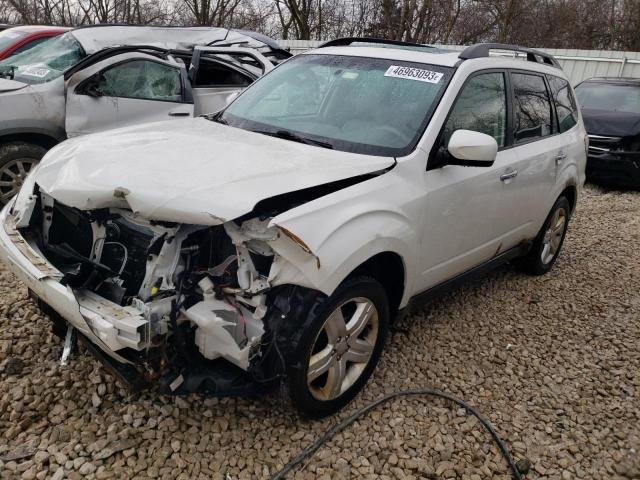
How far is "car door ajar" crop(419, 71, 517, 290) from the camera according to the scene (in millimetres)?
3000

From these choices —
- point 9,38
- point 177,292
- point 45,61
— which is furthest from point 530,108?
point 9,38

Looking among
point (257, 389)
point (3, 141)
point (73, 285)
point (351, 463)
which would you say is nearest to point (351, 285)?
point (257, 389)

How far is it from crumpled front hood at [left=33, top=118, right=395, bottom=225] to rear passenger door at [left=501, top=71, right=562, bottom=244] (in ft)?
4.55

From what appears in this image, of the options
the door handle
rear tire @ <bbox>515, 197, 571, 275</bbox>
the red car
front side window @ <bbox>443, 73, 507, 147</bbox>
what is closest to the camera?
front side window @ <bbox>443, 73, 507, 147</bbox>

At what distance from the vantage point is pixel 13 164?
5012 millimetres

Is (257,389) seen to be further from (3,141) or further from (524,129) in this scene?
(3,141)

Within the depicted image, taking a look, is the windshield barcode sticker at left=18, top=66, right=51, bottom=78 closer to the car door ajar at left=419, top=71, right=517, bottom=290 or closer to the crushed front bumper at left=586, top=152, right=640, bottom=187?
the car door ajar at left=419, top=71, right=517, bottom=290

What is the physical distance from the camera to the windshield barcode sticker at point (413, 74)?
10.4 feet

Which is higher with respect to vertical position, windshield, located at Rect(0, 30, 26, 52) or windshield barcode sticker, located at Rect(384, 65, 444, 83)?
windshield barcode sticker, located at Rect(384, 65, 444, 83)

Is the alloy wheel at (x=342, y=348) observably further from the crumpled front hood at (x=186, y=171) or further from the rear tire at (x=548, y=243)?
the rear tire at (x=548, y=243)

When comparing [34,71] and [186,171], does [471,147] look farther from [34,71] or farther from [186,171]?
[34,71]

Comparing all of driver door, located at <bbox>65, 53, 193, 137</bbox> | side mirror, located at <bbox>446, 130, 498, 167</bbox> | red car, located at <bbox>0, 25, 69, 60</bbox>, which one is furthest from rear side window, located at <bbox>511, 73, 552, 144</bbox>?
red car, located at <bbox>0, 25, 69, 60</bbox>

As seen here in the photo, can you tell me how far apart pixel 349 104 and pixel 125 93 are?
3343mm

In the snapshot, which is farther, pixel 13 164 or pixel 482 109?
pixel 13 164
